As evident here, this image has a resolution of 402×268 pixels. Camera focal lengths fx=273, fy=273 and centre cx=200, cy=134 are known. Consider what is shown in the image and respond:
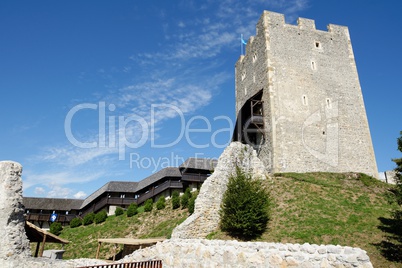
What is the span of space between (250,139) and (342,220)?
11.3 meters

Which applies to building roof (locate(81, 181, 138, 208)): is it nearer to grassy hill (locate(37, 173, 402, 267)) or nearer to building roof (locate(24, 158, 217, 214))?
building roof (locate(24, 158, 217, 214))

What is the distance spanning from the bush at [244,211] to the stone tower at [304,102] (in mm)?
6197

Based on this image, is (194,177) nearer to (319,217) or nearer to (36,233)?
(319,217)

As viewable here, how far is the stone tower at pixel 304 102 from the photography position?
20.3 metres

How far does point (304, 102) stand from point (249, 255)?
16371 mm

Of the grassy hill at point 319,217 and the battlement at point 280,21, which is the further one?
the battlement at point 280,21

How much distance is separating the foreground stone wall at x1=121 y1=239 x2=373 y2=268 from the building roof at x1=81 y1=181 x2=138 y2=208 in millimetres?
25796

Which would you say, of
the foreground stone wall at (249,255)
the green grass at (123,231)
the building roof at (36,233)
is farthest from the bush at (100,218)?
the foreground stone wall at (249,255)

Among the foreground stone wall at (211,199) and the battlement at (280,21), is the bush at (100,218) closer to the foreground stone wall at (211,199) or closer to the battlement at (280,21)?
the foreground stone wall at (211,199)

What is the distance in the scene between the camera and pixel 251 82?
81.0 ft

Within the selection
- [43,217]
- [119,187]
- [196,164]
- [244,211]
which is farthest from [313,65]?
[43,217]

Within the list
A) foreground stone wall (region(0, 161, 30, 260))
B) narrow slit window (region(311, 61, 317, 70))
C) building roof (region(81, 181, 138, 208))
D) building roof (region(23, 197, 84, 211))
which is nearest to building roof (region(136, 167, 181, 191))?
building roof (region(81, 181, 138, 208))

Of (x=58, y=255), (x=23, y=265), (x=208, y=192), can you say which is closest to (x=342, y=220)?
(x=208, y=192)

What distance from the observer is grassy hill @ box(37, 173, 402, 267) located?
1155cm
